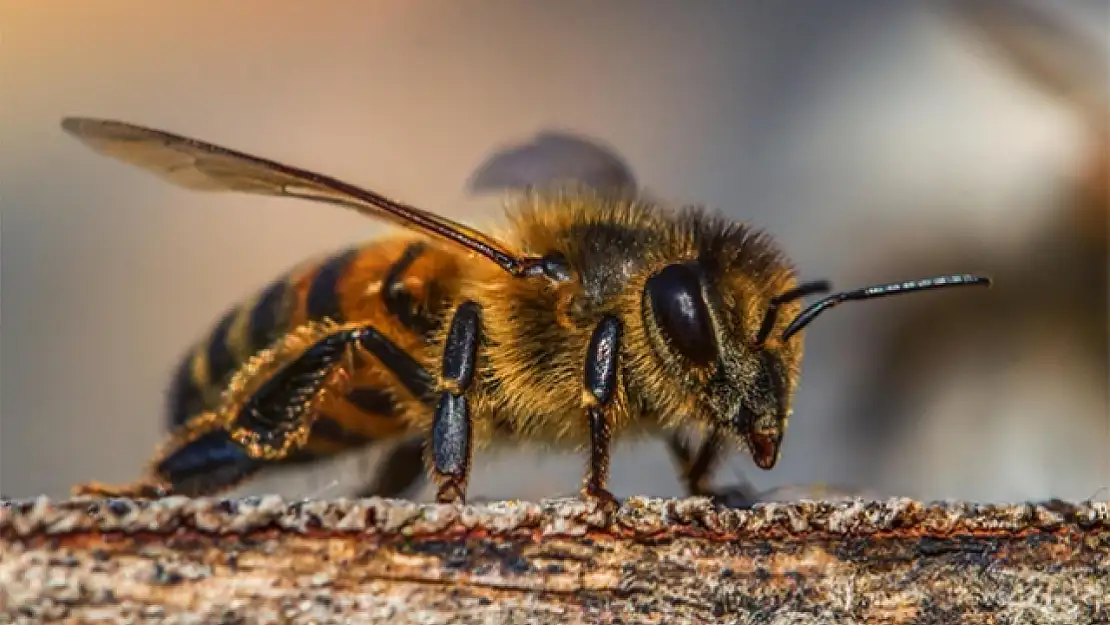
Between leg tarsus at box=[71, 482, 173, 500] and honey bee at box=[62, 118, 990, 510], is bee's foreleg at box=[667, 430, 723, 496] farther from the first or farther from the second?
leg tarsus at box=[71, 482, 173, 500]

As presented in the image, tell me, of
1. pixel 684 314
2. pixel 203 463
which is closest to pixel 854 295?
pixel 684 314

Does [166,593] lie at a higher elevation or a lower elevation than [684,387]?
lower

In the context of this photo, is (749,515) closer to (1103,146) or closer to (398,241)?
(398,241)

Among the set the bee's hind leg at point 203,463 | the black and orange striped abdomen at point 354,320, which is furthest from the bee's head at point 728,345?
the bee's hind leg at point 203,463

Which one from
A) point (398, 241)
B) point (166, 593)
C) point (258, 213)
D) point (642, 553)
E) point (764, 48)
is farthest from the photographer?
point (764, 48)

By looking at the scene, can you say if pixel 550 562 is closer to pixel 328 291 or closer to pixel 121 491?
pixel 121 491

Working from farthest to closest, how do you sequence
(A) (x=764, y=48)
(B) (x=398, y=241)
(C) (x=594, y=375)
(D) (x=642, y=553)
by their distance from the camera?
(A) (x=764, y=48) → (B) (x=398, y=241) → (C) (x=594, y=375) → (D) (x=642, y=553)

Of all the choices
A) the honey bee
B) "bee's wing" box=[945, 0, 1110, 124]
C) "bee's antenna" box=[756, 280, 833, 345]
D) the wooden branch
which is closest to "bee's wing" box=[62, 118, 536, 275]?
the honey bee

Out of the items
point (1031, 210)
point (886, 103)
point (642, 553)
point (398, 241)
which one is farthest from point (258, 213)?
point (642, 553)
